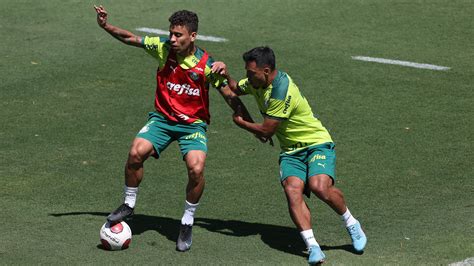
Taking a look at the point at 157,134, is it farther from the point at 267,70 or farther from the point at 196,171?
the point at 267,70

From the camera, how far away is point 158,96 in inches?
442

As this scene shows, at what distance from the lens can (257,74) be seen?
34.6ft

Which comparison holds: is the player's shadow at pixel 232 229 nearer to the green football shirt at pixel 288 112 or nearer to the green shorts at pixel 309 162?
the green shorts at pixel 309 162

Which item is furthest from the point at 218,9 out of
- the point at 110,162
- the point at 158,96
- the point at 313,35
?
the point at 158,96

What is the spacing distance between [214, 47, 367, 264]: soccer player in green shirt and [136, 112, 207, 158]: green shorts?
1.88 ft

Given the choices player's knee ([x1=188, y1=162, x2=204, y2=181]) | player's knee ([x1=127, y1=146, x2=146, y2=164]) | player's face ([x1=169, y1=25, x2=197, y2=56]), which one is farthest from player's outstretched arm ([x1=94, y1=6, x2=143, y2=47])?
player's knee ([x1=188, y1=162, x2=204, y2=181])

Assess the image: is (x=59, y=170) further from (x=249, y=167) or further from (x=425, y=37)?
(x=425, y=37)

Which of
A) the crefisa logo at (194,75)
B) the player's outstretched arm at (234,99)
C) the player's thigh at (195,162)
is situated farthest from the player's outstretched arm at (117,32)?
the player's thigh at (195,162)

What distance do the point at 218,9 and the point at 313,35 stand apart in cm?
240

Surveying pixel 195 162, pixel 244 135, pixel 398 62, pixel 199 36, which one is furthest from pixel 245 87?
pixel 199 36

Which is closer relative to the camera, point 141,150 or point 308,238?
point 308,238

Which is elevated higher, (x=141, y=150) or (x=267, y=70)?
(x=267, y=70)

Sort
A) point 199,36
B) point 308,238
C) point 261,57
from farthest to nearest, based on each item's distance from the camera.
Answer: point 199,36 < point 261,57 < point 308,238

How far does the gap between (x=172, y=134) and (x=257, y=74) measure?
121 centimetres
